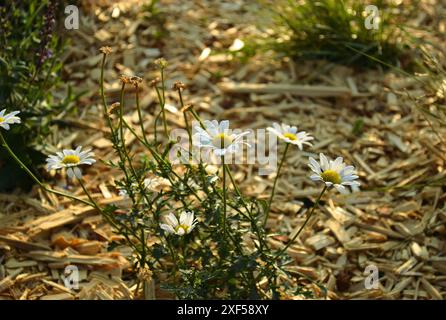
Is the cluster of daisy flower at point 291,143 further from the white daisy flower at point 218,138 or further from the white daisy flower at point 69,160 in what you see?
the white daisy flower at point 69,160

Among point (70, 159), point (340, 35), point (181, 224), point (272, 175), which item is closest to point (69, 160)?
point (70, 159)

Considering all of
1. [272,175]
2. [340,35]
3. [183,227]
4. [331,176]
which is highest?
[331,176]

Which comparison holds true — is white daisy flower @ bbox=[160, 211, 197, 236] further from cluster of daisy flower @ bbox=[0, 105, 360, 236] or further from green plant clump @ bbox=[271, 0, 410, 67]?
green plant clump @ bbox=[271, 0, 410, 67]

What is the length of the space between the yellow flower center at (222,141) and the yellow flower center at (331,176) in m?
0.32

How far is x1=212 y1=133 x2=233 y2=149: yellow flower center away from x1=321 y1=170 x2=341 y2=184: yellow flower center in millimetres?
318

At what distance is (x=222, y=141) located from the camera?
201cm

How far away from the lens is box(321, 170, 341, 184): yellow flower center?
206 cm

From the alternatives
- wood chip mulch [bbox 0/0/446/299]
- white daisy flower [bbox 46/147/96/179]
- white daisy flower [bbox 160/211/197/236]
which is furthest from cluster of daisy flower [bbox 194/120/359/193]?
wood chip mulch [bbox 0/0/446/299]

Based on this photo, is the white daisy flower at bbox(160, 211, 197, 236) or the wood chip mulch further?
the wood chip mulch

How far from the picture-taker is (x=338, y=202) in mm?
3053

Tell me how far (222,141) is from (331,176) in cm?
36

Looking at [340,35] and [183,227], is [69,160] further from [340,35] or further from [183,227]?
[340,35]

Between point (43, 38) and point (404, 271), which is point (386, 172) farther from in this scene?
point (43, 38)
